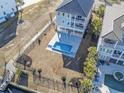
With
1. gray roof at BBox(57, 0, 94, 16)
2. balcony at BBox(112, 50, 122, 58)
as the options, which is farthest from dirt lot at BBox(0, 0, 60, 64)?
balcony at BBox(112, 50, 122, 58)

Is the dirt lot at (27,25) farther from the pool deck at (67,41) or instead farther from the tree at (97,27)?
the tree at (97,27)

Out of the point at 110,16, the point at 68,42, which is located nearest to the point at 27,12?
the point at 68,42

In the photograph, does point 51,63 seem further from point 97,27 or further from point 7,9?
point 7,9

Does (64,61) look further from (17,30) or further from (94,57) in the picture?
(17,30)

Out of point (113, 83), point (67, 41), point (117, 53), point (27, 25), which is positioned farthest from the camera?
point (27, 25)

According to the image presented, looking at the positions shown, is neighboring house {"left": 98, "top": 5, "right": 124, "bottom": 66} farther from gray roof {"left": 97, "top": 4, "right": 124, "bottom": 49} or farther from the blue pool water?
the blue pool water

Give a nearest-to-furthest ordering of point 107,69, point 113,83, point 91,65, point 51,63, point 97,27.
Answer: point 91,65, point 113,83, point 51,63, point 107,69, point 97,27

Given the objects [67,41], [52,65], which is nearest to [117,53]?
[67,41]
